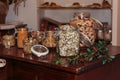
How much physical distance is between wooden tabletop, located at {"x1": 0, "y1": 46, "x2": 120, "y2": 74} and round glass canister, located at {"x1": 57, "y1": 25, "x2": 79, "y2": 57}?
0.29 feet

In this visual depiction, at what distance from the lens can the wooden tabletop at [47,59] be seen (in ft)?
3.52

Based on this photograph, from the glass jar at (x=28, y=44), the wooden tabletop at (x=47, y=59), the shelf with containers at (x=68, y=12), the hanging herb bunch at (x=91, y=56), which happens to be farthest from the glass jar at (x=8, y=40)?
the shelf with containers at (x=68, y=12)

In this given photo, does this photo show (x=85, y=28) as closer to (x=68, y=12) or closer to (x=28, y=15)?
(x=68, y=12)

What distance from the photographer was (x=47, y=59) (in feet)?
4.03

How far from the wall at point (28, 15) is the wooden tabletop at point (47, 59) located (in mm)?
1519

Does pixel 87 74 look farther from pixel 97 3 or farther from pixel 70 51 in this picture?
pixel 97 3

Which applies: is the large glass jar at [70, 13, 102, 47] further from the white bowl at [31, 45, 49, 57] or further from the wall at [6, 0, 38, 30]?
the wall at [6, 0, 38, 30]

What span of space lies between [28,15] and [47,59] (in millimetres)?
1961

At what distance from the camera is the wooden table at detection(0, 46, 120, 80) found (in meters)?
1.09

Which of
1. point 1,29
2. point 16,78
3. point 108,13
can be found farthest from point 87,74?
point 108,13

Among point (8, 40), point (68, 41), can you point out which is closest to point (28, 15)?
point (8, 40)

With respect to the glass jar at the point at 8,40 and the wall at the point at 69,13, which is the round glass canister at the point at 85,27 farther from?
the wall at the point at 69,13

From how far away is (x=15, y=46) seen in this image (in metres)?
1.61

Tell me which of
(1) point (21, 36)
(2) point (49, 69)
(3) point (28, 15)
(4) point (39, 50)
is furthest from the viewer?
(3) point (28, 15)
